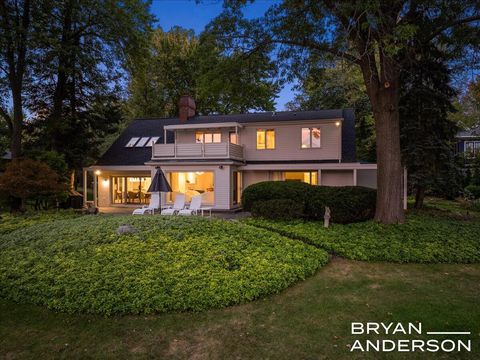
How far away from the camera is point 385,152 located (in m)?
10.7

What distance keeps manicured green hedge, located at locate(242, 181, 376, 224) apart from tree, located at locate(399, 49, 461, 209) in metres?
5.19

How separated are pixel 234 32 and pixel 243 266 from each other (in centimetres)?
964

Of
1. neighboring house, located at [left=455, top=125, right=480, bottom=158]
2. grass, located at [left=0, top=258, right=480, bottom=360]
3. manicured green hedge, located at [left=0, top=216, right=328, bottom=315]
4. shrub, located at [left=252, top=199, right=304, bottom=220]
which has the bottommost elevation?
grass, located at [left=0, top=258, right=480, bottom=360]

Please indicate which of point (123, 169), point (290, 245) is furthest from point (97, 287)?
point (123, 169)

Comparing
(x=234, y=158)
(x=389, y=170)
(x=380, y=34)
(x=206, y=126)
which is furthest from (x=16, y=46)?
(x=389, y=170)

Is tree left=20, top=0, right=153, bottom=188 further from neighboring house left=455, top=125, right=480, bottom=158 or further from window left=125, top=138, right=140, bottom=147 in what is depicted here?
neighboring house left=455, top=125, right=480, bottom=158

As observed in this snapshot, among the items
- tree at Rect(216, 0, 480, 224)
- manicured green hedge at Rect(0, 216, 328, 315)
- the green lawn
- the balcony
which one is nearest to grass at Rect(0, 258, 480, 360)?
the green lawn

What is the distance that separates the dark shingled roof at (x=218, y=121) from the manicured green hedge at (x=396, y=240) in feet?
27.8

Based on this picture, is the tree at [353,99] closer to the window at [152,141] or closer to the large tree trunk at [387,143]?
the window at [152,141]

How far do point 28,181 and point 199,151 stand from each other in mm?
8545

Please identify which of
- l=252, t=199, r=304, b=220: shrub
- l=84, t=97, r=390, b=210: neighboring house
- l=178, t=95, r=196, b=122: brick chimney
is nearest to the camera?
l=252, t=199, r=304, b=220: shrub

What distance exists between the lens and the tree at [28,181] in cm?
1391

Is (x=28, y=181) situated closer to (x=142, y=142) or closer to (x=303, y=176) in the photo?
(x=142, y=142)

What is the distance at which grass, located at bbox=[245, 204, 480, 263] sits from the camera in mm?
8000
